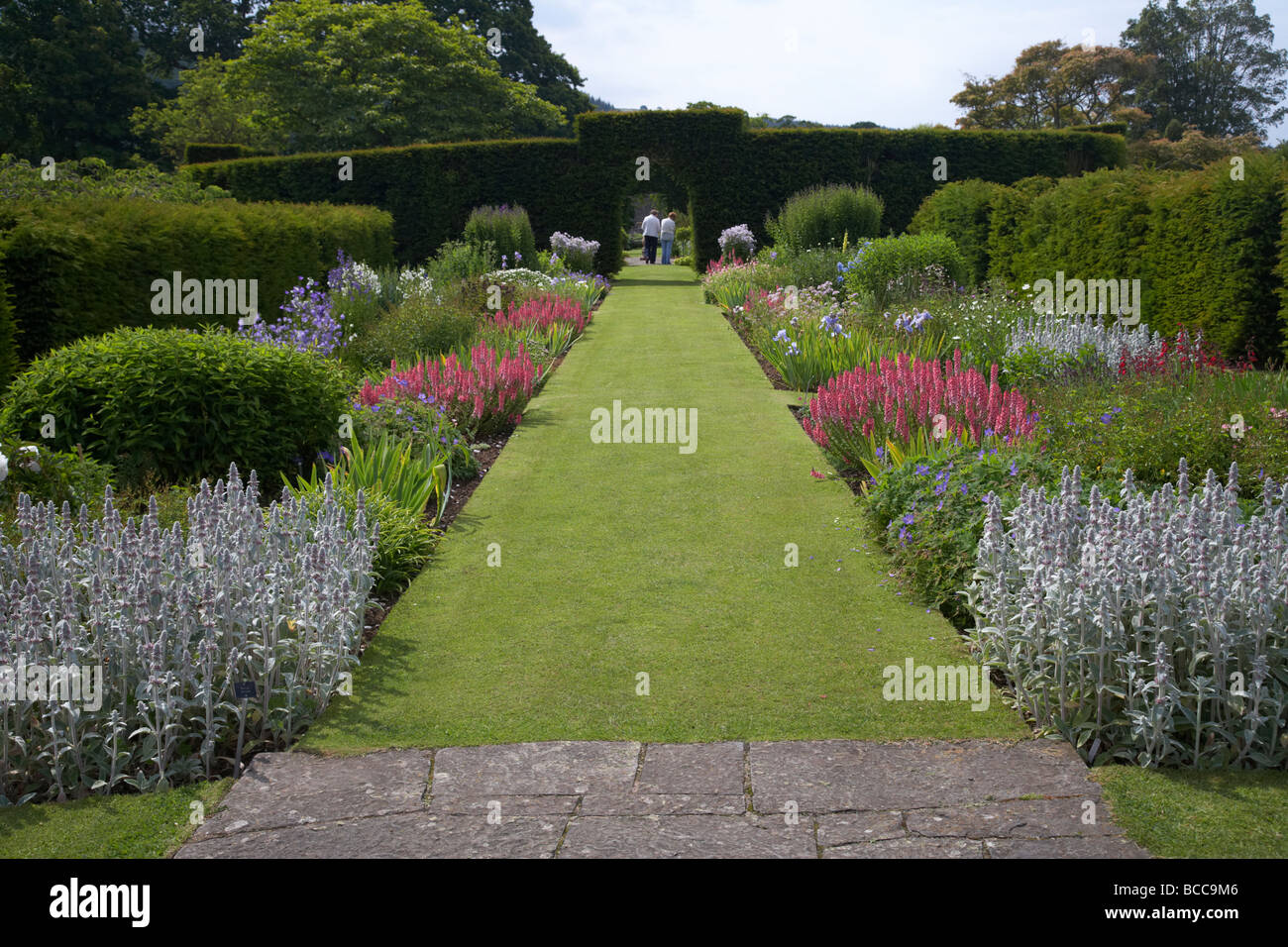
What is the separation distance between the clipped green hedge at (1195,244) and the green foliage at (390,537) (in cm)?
858

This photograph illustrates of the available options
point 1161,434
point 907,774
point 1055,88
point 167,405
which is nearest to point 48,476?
point 167,405

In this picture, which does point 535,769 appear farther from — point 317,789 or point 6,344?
point 6,344

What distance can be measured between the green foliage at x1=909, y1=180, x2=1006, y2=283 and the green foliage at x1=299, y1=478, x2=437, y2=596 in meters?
13.1

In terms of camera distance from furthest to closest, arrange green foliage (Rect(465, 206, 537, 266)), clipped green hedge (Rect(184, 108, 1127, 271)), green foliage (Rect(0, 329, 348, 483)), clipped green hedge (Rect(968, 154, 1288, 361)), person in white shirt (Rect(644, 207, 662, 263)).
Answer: person in white shirt (Rect(644, 207, 662, 263)) → clipped green hedge (Rect(184, 108, 1127, 271)) → green foliage (Rect(465, 206, 537, 266)) → clipped green hedge (Rect(968, 154, 1288, 361)) → green foliage (Rect(0, 329, 348, 483))

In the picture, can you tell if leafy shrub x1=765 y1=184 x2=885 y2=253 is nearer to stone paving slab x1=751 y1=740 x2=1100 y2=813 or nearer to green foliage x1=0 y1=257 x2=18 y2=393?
green foliage x1=0 y1=257 x2=18 y2=393

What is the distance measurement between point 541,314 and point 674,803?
35.6 ft

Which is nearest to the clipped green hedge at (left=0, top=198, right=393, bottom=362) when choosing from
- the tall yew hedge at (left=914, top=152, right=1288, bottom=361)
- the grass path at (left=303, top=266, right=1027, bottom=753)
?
the grass path at (left=303, top=266, right=1027, bottom=753)

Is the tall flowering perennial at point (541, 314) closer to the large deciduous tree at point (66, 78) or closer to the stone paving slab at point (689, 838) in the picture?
the stone paving slab at point (689, 838)

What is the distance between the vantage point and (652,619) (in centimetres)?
481

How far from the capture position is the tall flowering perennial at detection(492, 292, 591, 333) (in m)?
12.7

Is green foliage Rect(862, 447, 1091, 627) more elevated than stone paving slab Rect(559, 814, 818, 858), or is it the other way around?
green foliage Rect(862, 447, 1091, 627)

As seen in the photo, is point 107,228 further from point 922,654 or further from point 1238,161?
point 1238,161

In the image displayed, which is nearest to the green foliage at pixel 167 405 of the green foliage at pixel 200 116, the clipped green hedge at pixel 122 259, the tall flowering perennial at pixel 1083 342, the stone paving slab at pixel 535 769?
the clipped green hedge at pixel 122 259

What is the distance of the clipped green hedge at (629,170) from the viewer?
82.3 ft
